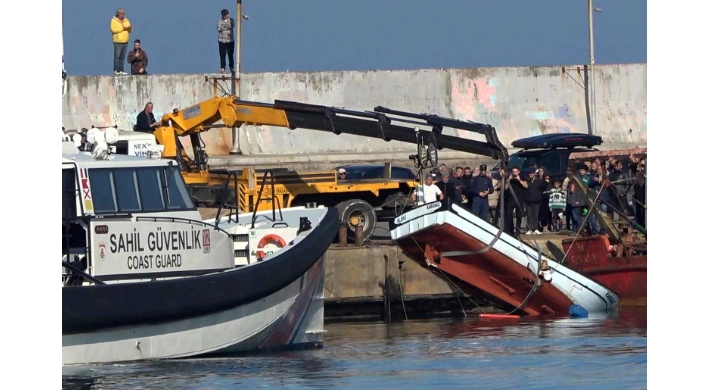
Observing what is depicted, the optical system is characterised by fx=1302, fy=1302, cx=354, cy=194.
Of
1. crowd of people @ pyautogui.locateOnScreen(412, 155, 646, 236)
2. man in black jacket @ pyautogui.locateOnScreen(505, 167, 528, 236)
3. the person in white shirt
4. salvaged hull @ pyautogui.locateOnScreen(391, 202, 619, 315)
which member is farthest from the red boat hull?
man in black jacket @ pyautogui.locateOnScreen(505, 167, 528, 236)

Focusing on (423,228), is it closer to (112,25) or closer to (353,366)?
(353,366)

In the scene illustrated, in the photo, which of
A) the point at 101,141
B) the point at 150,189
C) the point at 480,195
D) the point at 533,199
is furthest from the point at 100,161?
the point at 533,199

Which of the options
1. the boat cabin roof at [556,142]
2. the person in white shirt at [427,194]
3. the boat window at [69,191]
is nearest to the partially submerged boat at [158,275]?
the boat window at [69,191]

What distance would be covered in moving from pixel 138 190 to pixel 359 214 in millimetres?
6876

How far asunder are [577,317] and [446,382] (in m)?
6.88

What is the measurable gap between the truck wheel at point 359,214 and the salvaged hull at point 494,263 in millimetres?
1550

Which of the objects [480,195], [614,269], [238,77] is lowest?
[614,269]

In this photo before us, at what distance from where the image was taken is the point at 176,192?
43.5 feet

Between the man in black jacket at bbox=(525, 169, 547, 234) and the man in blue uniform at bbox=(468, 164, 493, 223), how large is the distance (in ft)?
2.58

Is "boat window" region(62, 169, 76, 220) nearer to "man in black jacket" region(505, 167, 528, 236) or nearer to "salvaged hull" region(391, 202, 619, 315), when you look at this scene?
"salvaged hull" region(391, 202, 619, 315)

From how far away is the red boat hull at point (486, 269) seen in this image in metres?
17.5

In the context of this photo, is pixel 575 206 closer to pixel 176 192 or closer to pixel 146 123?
pixel 146 123

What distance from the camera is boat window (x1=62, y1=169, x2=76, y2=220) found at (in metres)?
12.5
